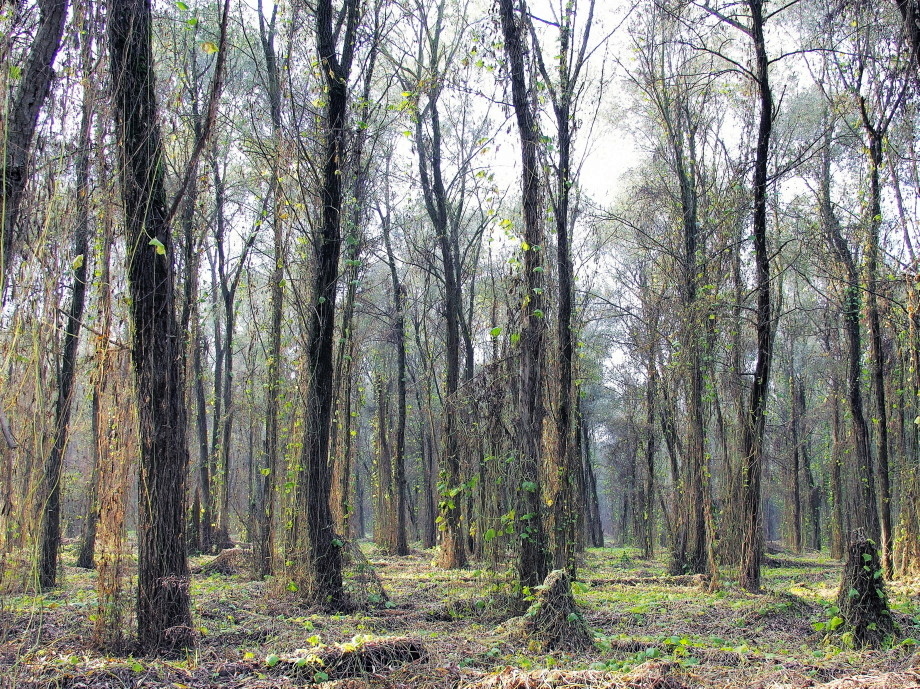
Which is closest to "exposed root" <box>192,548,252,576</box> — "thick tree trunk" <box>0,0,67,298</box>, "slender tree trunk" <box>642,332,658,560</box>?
"thick tree trunk" <box>0,0,67,298</box>

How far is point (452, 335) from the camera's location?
1261cm

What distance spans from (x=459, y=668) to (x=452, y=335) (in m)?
8.61

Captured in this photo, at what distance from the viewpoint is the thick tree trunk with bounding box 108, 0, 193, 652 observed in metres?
4.45

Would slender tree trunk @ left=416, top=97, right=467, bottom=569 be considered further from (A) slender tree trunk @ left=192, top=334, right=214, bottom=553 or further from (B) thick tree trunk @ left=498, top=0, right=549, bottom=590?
(A) slender tree trunk @ left=192, top=334, right=214, bottom=553

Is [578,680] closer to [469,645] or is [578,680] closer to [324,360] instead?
[469,645]

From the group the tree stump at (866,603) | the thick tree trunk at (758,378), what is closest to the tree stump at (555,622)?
the tree stump at (866,603)

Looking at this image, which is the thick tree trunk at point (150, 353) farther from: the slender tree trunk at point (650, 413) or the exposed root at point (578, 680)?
the slender tree trunk at point (650, 413)

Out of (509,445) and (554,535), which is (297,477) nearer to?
(509,445)

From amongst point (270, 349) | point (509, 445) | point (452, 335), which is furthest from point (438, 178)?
point (509, 445)

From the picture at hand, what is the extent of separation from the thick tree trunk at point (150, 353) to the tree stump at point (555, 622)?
8.42 ft

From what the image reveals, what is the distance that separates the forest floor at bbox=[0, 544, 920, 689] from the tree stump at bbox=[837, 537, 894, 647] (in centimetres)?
15

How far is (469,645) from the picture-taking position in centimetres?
521

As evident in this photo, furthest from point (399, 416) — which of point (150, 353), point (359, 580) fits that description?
point (150, 353)

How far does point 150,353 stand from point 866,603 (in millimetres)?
5686
